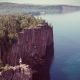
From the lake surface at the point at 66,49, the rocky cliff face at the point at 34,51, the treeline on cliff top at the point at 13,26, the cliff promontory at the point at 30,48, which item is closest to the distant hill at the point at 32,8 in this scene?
the lake surface at the point at 66,49

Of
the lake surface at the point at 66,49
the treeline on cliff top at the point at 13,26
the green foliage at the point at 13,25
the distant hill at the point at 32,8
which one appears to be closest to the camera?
the lake surface at the point at 66,49

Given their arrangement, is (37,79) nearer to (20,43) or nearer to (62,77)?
(62,77)

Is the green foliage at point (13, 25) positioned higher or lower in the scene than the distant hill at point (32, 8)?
higher

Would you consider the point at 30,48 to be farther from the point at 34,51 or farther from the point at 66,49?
the point at 66,49

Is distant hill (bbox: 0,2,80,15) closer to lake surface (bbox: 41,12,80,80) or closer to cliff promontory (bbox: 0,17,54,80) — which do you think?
lake surface (bbox: 41,12,80,80)

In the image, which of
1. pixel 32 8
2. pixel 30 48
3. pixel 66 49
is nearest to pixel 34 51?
pixel 30 48

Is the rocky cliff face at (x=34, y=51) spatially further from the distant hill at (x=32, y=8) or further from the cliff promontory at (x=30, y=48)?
the distant hill at (x=32, y=8)

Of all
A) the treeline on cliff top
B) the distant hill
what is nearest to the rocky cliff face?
the treeline on cliff top
